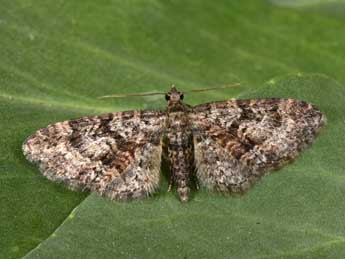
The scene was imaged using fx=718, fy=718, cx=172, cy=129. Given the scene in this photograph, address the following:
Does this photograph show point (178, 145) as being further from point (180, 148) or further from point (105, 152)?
point (105, 152)

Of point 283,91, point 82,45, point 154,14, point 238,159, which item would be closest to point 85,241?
point 238,159

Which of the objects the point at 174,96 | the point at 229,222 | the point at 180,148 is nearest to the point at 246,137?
the point at 180,148

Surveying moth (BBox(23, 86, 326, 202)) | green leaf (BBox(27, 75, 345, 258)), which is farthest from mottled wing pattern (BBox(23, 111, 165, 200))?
green leaf (BBox(27, 75, 345, 258))

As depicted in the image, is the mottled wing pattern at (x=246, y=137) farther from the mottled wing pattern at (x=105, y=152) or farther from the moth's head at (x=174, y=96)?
the mottled wing pattern at (x=105, y=152)

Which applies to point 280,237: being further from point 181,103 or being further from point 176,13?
point 176,13

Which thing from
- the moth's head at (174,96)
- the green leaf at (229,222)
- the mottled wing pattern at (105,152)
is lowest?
the green leaf at (229,222)

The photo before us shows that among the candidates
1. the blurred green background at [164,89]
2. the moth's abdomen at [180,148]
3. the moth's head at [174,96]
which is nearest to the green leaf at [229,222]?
the blurred green background at [164,89]

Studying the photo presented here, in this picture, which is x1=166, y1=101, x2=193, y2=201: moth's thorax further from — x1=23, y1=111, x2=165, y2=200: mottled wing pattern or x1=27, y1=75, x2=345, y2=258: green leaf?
x1=27, y1=75, x2=345, y2=258: green leaf
